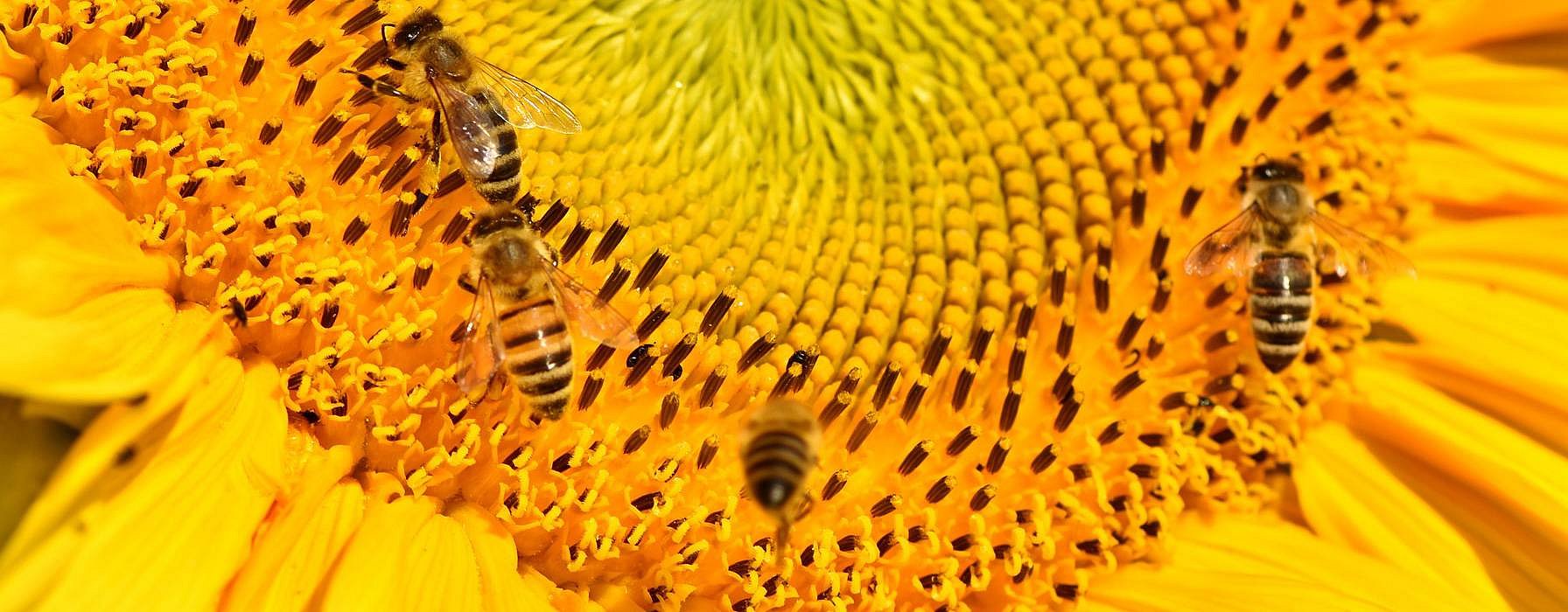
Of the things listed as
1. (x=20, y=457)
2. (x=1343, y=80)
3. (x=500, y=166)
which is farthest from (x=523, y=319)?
(x=1343, y=80)

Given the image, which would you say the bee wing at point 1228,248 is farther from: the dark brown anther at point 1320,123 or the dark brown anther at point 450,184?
the dark brown anther at point 450,184

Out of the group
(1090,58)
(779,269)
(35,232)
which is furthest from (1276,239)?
(35,232)

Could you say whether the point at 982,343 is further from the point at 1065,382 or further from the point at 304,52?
the point at 304,52

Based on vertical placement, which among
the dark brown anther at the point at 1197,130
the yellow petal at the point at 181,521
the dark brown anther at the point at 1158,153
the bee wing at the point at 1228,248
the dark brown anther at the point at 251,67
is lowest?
the yellow petal at the point at 181,521

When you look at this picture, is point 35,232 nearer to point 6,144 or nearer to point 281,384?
point 6,144

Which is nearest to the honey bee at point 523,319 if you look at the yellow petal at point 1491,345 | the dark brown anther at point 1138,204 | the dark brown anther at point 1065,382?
the dark brown anther at point 1065,382

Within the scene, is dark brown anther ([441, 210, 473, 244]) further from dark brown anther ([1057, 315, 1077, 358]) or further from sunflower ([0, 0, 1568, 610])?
dark brown anther ([1057, 315, 1077, 358])
